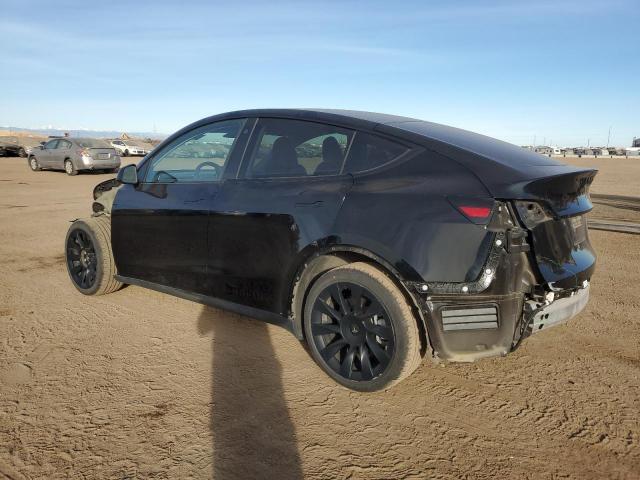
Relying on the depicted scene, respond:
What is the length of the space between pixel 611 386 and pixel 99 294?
13.5ft

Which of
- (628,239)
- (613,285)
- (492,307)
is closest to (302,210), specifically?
(492,307)

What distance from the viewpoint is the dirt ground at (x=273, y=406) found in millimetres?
2203

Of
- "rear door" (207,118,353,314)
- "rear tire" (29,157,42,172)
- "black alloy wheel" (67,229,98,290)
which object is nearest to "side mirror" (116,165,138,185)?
"black alloy wheel" (67,229,98,290)

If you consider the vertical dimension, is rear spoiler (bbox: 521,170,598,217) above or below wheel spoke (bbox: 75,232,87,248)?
above

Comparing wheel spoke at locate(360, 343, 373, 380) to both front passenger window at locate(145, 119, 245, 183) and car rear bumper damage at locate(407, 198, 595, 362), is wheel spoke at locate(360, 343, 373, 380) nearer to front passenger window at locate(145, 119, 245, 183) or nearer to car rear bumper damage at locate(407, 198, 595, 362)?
car rear bumper damage at locate(407, 198, 595, 362)

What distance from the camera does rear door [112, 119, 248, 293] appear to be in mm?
3516

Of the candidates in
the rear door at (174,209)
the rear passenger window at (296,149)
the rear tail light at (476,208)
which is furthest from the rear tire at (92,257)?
the rear tail light at (476,208)

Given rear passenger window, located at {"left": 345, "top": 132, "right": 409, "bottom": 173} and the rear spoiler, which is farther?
rear passenger window, located at {"left": 345, "top": 132, "right": 409, "bottom": 173}

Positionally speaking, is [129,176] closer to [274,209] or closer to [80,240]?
[80,240]

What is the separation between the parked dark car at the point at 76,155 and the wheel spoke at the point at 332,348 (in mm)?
18342

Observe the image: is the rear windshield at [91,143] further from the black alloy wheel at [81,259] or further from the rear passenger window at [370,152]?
the rear passenger window at [370,152]

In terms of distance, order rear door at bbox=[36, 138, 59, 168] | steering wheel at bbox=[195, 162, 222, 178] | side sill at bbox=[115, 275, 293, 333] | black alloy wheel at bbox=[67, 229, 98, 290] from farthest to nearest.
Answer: rear door at bbox=[36, 138, 59, 168] → black alloy wheel at bbox=[67, 229, 98, 290] → steering wheel at bbox=[195, 162, 222, 178] → side sill at bbox=[115, 275, 293, 333]

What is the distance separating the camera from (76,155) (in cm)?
1858

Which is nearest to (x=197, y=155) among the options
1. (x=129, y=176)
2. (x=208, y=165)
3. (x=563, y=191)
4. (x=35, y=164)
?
(x=208, y=165)
